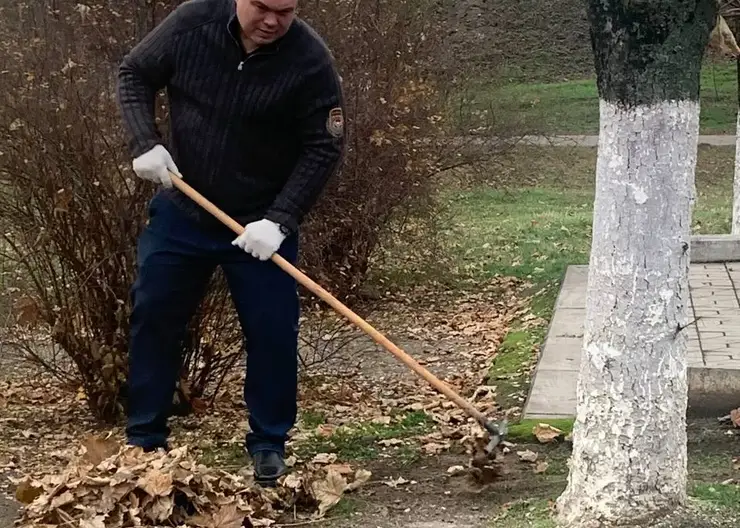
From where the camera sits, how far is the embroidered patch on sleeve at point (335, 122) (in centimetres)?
416

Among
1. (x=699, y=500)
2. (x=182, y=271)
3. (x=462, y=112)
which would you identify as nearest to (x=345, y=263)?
(x=462, y=112)

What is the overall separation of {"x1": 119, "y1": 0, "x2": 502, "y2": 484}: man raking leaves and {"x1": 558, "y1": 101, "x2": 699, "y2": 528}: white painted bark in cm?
63

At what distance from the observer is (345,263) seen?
26.8ft

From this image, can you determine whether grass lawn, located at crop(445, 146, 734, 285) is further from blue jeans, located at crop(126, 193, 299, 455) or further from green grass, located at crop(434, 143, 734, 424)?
blue jeans, located at crop(126, 193, 299, 455)

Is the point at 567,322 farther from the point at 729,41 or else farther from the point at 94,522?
the point at 94,522

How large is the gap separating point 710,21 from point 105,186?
2748mm

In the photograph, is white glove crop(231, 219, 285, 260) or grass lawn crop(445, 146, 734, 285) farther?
grass lawn crop(445, 146, 734, 285)

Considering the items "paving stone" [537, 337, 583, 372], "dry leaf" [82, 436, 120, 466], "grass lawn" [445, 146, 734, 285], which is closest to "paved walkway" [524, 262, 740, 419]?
"paving stone" [537, 337, 583, 372]

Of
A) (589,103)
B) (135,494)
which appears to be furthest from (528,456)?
(589,103)

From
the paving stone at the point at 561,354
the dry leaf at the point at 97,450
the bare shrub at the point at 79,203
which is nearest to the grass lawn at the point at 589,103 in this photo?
the paving stone at the point at 561,354

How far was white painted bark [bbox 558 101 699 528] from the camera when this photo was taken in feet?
11.2

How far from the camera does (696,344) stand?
5762 mm

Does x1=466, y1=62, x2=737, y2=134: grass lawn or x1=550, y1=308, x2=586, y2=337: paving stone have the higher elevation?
x1=466, y1=62, x2=737, y2=134: grass lawn

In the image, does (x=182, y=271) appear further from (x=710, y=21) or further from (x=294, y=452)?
(x=710, y=21)
